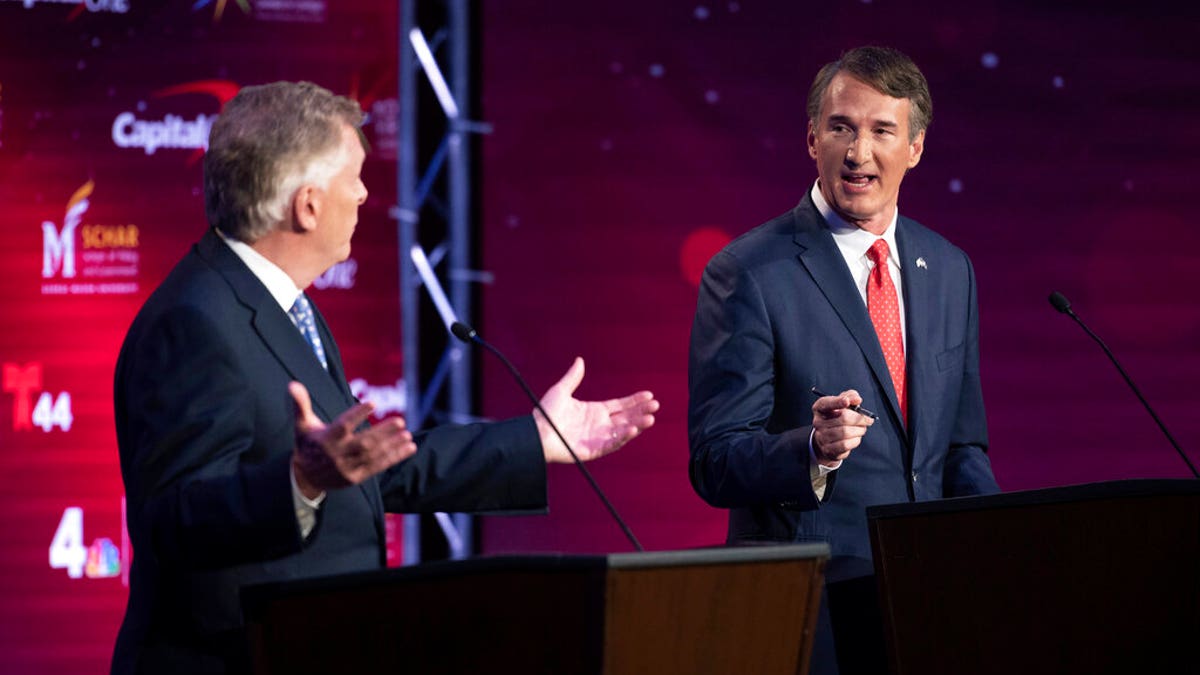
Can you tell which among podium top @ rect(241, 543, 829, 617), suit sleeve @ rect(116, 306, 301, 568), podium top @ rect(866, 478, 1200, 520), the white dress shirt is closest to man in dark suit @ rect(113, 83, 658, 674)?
suit sleeve @ rect(116, 306, 301, 568)

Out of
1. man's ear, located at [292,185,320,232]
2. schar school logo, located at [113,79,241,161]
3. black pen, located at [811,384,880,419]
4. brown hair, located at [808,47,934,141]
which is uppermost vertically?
schar school logo, located at [113,79,241,161]

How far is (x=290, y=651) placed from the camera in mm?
1731

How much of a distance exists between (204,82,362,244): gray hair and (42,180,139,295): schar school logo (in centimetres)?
212

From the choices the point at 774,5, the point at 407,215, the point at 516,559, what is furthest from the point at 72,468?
the point at 516,559

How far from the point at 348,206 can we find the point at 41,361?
2258mm

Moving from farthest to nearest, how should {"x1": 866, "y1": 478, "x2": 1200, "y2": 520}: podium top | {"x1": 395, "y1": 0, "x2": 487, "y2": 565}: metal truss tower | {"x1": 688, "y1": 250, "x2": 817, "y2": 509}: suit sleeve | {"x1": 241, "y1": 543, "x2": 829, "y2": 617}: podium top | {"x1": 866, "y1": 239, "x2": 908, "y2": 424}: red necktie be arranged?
{"x1": 395, "y1": 0, "x2": 487, "y2": 565}: metal truss tower → {"x1": 866, "y1": 239, "x2": 908, "y2": 424}: red necktie → {"x1": 688, "y1": 250, "x2": 817, "y2": 509}: suit sleeve → {"x1": 866, "y1": 478, "x2": 1200, "y2": 520}: podium top → {"x1": 241, "y1": 543, "x2": 829, "y2": 617}: podium top

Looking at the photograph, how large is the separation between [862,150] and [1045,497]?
848 millimetres

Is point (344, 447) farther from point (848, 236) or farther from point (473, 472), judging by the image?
point (848, 236)

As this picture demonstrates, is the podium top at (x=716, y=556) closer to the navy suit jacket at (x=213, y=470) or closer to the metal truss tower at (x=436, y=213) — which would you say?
the navy suit jacket at (x=213, y=470)

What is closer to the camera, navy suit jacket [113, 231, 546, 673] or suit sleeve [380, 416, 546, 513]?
navy suit jacket [113, 231, 546, 673]

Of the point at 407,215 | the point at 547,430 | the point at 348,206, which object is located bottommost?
the point at 547,430

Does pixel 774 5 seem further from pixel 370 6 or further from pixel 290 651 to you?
pixel 290 651

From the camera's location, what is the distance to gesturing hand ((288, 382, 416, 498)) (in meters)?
1.72

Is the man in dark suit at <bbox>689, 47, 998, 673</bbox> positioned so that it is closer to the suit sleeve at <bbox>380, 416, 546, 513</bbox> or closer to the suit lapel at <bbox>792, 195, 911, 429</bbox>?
the suit lapel at <bbox>792, 195, 911, 429</bbox>
